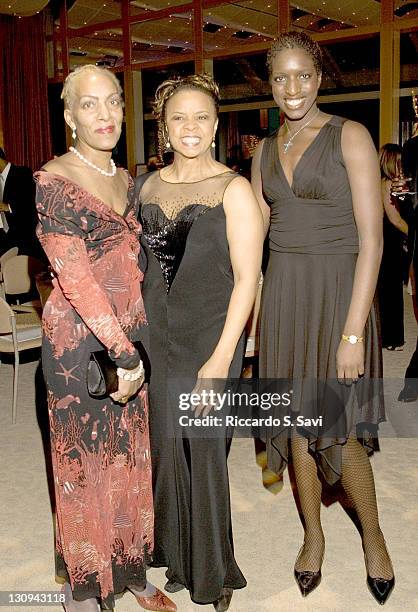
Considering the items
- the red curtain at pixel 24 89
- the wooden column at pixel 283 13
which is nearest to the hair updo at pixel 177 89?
the wooden column at pixel 283 13

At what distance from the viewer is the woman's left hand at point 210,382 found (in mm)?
2043

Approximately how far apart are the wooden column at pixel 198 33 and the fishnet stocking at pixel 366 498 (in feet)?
27.6

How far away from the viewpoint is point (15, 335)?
13.8 feet

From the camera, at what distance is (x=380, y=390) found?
2340 mm

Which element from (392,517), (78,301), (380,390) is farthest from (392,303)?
(78,301)

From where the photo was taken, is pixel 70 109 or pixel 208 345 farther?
pixel 208 345

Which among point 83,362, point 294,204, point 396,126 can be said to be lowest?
point 83,362

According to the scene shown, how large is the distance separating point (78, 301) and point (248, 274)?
0.48 metres

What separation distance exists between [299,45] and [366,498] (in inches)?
58.8

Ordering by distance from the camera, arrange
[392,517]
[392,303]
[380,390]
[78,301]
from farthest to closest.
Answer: [392,303] → [392,517] → [380,390] → [78,301]

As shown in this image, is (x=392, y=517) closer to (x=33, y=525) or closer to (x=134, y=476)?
(x=134, y=476)

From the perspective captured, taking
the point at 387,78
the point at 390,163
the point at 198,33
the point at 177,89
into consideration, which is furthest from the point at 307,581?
the point at 198,33

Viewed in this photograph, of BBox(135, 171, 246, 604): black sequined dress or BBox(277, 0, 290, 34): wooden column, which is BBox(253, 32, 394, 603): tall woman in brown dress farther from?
BBox(277, 0, 290, 34): wooden column

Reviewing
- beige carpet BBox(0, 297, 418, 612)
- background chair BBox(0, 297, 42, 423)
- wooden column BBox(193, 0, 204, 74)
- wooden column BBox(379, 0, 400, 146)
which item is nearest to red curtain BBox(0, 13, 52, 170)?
wooden column BBox(193, 0, 204, 74)
